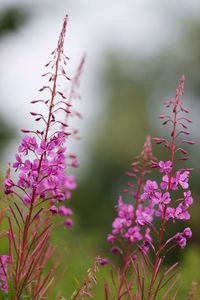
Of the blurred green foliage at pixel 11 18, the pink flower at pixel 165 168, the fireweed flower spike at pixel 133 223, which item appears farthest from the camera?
the blurred green foliage at pixel 11 18

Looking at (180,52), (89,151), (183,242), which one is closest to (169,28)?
(180,52)

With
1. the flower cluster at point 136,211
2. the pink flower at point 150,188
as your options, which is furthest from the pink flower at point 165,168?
the flower cluster at point 136,211

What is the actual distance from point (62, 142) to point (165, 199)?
0.61m

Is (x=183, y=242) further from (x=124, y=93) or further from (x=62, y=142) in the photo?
(x=124, y=93)

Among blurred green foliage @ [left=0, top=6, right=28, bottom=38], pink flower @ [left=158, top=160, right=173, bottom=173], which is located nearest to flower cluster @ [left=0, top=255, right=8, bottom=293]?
pink flower @ [left=158, top=160, right=173, bottom=173]

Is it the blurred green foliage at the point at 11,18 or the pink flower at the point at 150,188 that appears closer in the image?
the pink flower at the point at 150,188

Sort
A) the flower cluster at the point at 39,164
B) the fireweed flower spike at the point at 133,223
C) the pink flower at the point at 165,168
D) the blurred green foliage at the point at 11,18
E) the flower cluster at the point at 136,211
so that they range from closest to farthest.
A: the flower cluster at the point at 39,164 < the pink flower at the point at 165,168 < the fireweed flower spike at the point at 133,223 < the flower cluster at the point at 136,211 < the blurred green foliage at the point at 11,18

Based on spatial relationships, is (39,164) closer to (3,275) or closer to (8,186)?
(8,186)

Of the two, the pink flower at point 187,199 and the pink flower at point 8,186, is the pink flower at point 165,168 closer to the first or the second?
the pink flower at point 187,199

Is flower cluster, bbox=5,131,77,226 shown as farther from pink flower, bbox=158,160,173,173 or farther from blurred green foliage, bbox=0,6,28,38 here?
blurred green foliage, bbox=0,6,28,38

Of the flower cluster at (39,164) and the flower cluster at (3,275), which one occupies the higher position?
the flower cluster at (39,164)

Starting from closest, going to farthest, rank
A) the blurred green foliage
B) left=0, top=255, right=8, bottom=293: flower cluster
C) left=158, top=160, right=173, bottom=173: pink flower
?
left=158, top=160, right=173, bottom=173: pink flower, left=0, top=255, right=8, bottom=293: flower cluster, the blurred green foliage

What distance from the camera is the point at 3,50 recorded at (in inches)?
1012

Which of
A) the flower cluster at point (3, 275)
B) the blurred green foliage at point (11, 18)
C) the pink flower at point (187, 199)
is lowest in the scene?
the flower cluster at point (3, 275)
